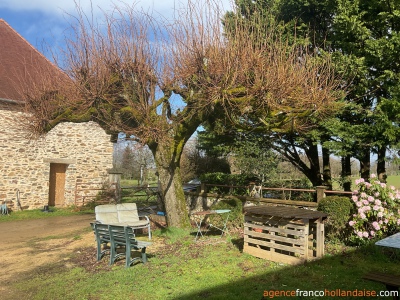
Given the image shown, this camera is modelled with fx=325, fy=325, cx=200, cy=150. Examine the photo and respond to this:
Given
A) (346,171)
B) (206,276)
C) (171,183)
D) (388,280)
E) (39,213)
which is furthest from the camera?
(39,213)

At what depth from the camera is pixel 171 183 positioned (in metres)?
8.08

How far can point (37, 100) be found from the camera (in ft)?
26.7

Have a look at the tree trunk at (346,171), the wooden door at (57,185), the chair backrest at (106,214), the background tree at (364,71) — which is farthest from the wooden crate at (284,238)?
the wooden door at (57,185)

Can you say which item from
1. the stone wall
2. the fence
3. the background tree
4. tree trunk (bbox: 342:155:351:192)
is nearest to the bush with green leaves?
the fence

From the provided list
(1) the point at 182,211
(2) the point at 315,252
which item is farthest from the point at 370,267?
(1) the point at 182,211

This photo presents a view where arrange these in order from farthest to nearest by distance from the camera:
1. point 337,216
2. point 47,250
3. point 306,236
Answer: point 47,250 → point 337,216 → point 306,236

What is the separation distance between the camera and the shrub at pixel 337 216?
666cm

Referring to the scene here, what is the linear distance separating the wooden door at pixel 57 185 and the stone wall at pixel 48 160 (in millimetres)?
271

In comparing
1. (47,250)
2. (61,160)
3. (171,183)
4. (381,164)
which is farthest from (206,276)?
(61,160)

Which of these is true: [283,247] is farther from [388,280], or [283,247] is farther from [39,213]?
[39,213]

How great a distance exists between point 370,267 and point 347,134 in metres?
4.60

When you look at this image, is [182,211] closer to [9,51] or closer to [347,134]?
[347,134]

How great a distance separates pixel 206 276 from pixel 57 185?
1228 cm

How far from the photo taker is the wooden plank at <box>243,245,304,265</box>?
543 cm
